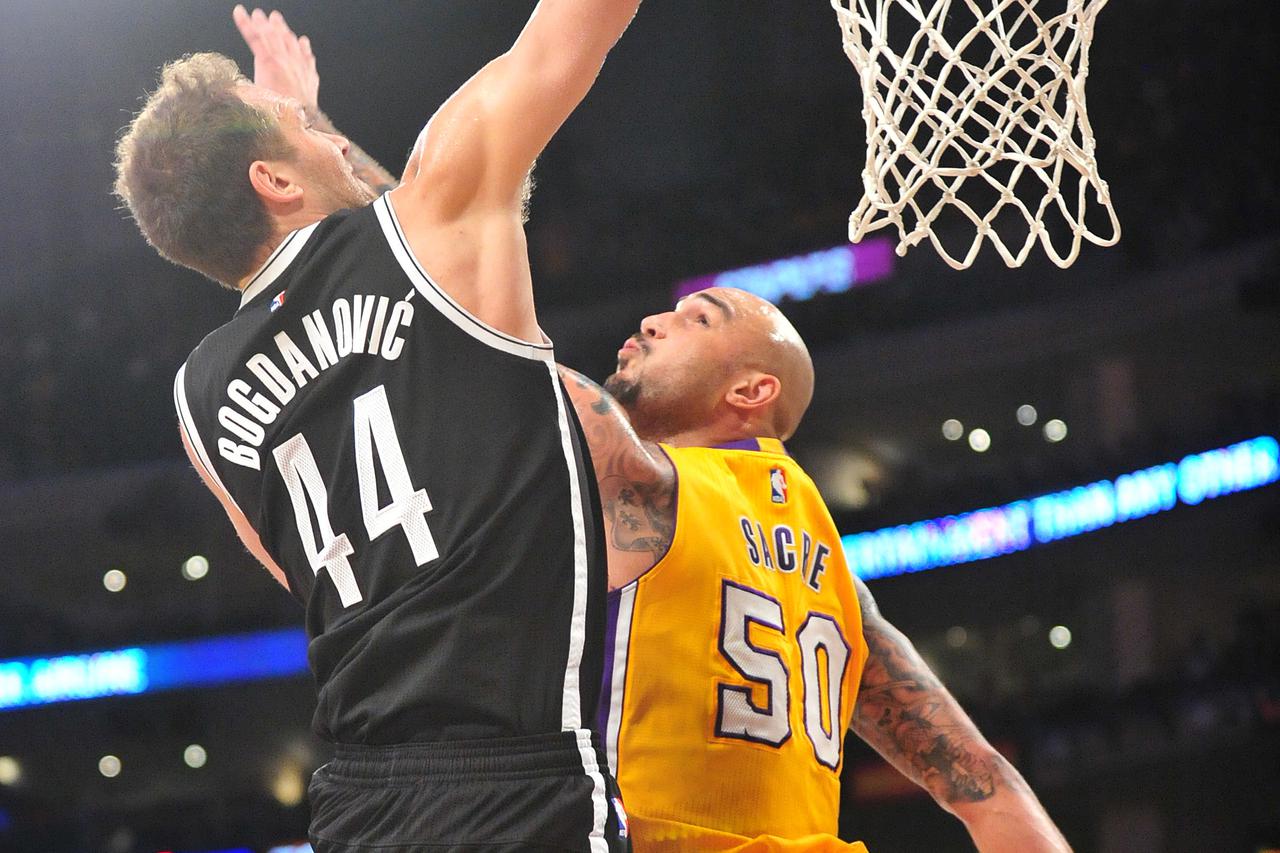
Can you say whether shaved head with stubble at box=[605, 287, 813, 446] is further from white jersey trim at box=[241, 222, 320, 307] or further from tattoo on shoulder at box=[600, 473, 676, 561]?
white jersey trim at box=[241, 222, 320, 307]

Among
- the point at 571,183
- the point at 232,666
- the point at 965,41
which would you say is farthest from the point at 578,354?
the point at 965,41

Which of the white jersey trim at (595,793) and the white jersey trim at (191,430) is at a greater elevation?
the white jersey trim at (191,430)

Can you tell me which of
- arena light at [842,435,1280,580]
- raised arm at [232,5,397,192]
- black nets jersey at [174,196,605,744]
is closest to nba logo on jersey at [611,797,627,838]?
black nets jersey at [174,196,605,744]

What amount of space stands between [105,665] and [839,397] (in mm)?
8792

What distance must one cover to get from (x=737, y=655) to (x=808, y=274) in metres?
13.1

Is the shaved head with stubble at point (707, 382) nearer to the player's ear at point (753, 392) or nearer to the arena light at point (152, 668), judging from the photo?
the player's ear at point (753, 392)

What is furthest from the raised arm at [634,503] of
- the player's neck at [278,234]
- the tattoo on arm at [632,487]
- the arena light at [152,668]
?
the arena light at [152,668]

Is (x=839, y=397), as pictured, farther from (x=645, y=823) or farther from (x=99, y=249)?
(x=645, y=823)

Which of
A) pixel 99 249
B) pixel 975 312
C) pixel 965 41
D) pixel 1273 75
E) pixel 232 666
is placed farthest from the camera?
pixel 99 249

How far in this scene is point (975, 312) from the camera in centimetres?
1534

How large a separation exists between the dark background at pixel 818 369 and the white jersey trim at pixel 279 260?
12.1 metres

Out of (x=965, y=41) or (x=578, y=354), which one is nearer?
(x=965, y=41)

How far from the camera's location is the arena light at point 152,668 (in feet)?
52.1

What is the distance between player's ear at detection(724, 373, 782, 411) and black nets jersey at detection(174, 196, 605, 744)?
4.62ft
